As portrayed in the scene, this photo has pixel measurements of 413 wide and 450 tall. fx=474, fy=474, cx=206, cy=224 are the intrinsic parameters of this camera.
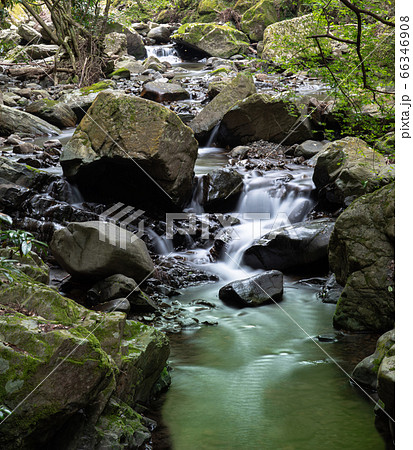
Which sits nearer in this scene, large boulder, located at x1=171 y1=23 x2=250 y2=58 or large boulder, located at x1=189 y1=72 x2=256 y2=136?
large boulder, located at x1=189 y1=72 x2=256 y2=136

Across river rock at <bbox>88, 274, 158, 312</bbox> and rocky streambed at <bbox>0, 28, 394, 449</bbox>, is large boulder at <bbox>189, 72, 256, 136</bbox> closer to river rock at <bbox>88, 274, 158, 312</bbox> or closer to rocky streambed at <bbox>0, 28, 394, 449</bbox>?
rocky streambed at <bbox>0, 28, 394, 449</bbox>

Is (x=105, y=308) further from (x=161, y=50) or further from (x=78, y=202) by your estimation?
(x=161, y=50)

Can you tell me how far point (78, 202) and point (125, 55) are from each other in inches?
615

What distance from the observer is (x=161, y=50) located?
23.2 metres

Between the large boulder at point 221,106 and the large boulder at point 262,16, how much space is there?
14.4 m

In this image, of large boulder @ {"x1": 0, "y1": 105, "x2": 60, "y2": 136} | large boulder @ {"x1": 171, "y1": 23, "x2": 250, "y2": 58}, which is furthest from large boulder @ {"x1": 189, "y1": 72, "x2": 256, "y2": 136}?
large boulder @ {"x1": 171, "y1": 23, "x2": 250, "y2": 58}

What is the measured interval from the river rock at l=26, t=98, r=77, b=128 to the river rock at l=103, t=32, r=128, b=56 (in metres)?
8.91

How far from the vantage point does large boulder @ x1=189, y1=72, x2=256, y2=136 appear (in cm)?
1066

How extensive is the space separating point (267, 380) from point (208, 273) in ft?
8.67

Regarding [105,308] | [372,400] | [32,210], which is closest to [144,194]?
[32,210]

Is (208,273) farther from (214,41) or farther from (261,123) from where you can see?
(214,41)

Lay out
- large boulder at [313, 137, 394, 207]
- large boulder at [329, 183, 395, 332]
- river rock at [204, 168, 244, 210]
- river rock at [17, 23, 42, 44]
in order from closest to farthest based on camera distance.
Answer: large boulder at [329, 183, 395, 332]
large boulder at [313, 137, 394, 207]
river rock at [204, 168, 244, 210]
river rock at [17, 23, 42, 44]
